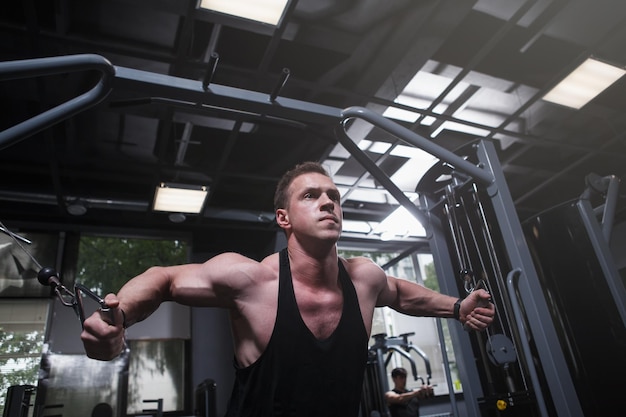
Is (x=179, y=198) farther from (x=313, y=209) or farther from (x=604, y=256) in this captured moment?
(x=604, y=256)

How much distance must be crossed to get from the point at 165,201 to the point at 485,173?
350 cm

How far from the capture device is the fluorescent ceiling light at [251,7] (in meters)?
2.70

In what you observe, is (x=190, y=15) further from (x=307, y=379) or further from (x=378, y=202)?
(x=378, y=202)

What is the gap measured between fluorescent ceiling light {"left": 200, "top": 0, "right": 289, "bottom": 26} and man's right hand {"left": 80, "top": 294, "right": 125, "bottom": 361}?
2242mm

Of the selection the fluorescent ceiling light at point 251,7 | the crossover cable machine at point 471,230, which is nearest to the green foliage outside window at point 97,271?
the fluorescent ceiling light at point 251,7

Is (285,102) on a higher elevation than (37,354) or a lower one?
higher

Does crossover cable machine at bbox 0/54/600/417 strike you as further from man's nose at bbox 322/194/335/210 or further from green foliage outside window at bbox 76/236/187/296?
green foliage outside window at bbox 76/236/187/296

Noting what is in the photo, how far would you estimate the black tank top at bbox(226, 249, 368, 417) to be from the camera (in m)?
1.25

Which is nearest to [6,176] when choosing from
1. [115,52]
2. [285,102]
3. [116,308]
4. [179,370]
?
[115,52]

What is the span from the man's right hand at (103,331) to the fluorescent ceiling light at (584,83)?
390cm

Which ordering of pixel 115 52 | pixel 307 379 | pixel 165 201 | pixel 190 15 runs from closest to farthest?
pixel 307 379 → pixel 190 15 → pixel 115 52 → pixel 165 201

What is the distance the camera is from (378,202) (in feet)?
19.0

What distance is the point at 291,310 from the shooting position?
1315mm

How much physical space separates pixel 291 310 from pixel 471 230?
4.31 ft
